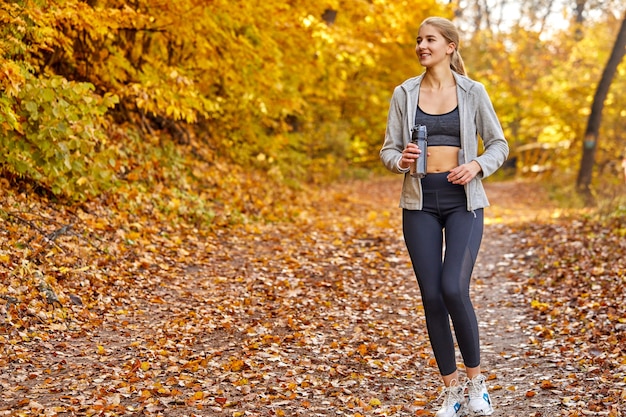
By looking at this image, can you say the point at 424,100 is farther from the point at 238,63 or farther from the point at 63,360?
the point at 238,63

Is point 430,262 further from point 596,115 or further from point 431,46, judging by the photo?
point 596,115

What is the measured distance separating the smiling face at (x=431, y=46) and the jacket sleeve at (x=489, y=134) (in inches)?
10.7

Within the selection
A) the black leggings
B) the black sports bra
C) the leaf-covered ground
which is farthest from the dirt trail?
the black sports bra

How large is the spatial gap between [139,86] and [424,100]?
5330 mm

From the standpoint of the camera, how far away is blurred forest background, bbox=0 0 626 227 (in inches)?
290

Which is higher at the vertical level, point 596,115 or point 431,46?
point 596,115

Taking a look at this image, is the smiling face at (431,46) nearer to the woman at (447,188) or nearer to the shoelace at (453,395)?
the woman at (447,188)

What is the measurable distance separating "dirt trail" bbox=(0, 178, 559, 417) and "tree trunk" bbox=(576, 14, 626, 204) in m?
8.79

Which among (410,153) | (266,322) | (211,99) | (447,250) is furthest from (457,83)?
(211,99)

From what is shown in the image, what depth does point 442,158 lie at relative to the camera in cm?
413

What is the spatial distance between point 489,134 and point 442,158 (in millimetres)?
330

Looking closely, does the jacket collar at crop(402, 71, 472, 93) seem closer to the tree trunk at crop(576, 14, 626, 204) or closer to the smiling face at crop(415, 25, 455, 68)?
the smiling face at crop(415, 25, 455, 68)

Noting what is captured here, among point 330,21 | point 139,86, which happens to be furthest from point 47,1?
point 330,21

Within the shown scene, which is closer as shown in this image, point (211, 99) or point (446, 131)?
point (446, 131)
